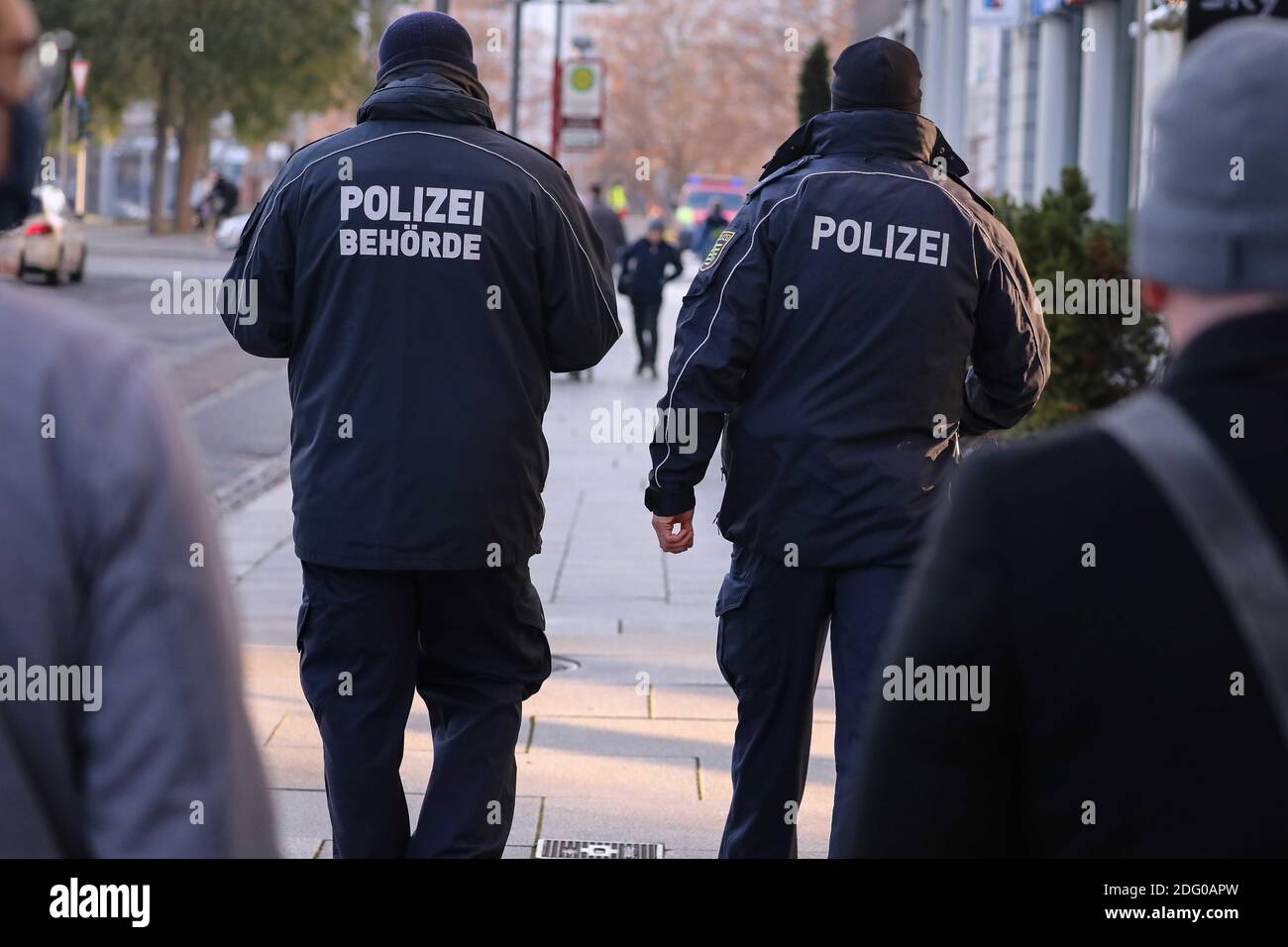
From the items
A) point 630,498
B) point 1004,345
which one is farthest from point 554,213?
point 630,498

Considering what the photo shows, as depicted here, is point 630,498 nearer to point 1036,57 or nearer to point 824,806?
point 824,806

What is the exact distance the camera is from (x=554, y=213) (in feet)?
14.0

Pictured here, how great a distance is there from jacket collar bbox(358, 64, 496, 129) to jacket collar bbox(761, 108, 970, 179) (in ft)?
2.28

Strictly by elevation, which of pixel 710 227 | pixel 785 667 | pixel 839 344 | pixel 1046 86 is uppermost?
pixel 710 227

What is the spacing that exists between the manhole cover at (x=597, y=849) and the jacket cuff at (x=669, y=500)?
102cm

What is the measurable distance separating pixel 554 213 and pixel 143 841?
2.87 meters

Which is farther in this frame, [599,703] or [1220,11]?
[599,703]

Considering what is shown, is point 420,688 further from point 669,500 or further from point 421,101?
point 421,101

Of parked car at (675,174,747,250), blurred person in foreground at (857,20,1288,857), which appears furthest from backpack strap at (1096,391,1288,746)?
parked car at (675,174,747,250)

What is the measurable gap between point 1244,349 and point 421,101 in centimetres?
288

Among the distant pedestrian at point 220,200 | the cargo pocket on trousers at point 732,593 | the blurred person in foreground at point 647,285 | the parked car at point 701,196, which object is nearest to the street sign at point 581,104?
the blurred person in foreground at point 647,285

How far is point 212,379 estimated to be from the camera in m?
18.2

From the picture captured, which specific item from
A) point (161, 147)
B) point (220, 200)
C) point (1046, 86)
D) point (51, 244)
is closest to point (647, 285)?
point (1046, 86)

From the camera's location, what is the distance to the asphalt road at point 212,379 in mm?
12727
